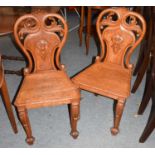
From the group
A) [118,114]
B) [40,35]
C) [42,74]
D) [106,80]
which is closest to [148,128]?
[118,114]

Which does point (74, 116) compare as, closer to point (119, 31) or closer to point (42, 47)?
point (42, 47)

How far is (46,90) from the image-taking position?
1591 millimetres

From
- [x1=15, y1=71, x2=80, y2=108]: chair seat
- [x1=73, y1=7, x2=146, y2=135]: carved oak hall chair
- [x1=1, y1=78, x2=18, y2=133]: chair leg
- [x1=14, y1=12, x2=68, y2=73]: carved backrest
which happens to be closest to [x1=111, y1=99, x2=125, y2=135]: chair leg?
[x1=73, y1=7, x2=146, y2=135]: carved oak hall chair

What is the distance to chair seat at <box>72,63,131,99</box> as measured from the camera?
1.62 m

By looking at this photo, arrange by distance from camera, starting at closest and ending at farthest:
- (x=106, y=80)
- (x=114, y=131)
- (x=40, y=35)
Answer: (x=40, y=35), (x=106, y=80), (x=114, y=131)

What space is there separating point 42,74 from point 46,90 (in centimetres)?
18

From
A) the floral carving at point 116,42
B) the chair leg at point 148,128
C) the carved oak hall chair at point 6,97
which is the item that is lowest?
the chair leg at point 148,128

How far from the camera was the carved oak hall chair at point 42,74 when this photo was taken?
1521 mm

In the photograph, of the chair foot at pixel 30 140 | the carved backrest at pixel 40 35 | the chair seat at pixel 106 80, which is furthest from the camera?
the chair foot at pixel 30 140

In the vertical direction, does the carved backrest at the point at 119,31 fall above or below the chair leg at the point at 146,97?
above

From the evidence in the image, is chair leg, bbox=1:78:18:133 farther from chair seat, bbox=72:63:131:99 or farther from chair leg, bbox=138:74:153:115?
chair leg, bbox=138:74:153:115

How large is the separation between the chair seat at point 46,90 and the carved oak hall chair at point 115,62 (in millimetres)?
109

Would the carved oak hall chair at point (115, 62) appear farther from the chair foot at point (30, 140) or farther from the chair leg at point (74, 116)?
the chair foot at point (30, 140)

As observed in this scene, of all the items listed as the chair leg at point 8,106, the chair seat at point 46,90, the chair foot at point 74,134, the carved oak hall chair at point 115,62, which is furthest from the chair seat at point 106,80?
the chair leg at point 8,106
